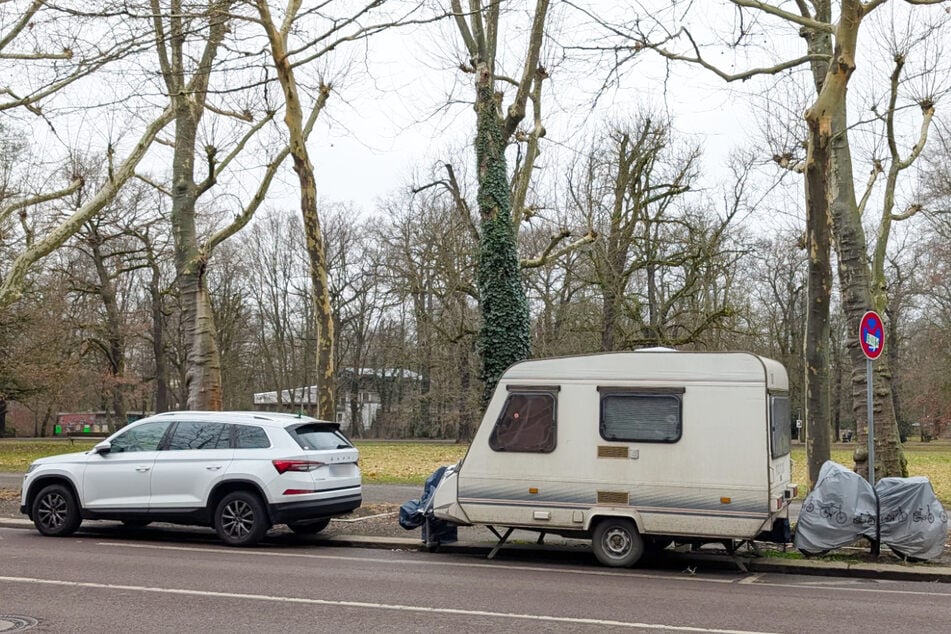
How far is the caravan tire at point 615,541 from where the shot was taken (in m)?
10.8

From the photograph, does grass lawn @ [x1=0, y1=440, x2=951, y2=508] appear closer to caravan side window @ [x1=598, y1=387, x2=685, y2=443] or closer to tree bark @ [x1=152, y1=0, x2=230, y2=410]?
tree bark @ [x1=152, y1=0, x2=230, y2=410]

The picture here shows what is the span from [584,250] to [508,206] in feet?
62.4

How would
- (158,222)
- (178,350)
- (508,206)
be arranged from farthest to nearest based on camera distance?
(178,350), (158,222), (508,206)

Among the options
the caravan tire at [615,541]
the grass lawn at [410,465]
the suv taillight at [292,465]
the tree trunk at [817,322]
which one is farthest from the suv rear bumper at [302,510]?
the grass lawn at [410,465]

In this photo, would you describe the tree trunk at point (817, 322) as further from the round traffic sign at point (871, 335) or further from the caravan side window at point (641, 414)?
the caravan side window at point (641, 414)

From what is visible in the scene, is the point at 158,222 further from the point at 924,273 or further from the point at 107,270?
the point at 924,273

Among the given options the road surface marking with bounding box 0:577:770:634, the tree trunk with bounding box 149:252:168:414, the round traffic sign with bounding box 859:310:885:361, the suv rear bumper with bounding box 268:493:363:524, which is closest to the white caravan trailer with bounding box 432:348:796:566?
the round traffic sign with bounding box 859:310:885:361

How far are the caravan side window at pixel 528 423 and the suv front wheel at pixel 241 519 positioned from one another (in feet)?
10.5

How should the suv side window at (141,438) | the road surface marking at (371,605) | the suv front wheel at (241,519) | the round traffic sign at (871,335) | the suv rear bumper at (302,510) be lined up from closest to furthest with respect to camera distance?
the road surface marking at (371,605) → the round traffic sign at (871,335) → the suv rear bumper at (302,510) → the suv front wheel at (241,519) → the suv side window at (141,438)

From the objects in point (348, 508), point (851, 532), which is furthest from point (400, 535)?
point (851, 532)

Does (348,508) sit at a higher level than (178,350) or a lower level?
lower

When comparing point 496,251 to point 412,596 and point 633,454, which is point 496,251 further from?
point 412,596

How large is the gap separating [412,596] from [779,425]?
192 inches

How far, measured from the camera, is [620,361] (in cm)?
1105
